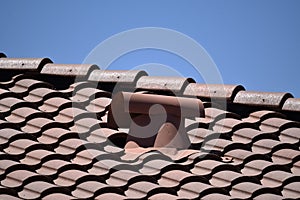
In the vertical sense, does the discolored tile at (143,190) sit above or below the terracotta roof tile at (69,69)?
below

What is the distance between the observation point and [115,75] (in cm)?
930

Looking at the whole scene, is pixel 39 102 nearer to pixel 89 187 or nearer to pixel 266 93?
pixel 89 187

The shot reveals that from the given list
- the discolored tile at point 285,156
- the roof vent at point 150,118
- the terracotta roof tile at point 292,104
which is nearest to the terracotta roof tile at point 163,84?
the roof vent at point 150,118

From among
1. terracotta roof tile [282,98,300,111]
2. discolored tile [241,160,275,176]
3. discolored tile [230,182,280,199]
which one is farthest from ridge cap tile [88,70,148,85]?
discolored tile [230,182,280,199]

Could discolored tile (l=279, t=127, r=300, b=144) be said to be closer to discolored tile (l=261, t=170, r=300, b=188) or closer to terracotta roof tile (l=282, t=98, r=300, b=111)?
terracotta roof tile (l=282, t=98, r=300, b=111)

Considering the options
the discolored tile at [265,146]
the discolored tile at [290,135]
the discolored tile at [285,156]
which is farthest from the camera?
the discolored tile at [290,135]

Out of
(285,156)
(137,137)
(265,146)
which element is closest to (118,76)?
(137,137)

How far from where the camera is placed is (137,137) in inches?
328

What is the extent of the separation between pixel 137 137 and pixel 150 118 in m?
0.28

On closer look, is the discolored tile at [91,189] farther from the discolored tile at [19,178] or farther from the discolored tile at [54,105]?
the discolored tile at [54,105]

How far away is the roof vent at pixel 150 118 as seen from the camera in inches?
327

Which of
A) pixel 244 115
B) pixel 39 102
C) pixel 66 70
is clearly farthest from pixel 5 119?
pixel 244 115

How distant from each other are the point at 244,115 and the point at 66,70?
6.46 feet

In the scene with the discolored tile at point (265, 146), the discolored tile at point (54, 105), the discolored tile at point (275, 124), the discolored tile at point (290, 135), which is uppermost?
the discolored tile at point (54, 105)
